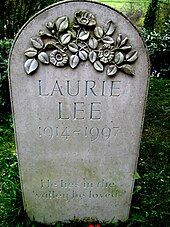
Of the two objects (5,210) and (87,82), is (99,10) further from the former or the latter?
(5,210)

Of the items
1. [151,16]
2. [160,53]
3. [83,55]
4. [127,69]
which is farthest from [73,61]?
[151,16]

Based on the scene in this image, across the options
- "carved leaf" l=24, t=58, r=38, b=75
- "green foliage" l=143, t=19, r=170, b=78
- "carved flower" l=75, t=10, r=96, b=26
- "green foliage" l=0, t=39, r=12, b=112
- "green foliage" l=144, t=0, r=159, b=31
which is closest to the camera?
"carved flower" l=75, t=10, r=96, b=26

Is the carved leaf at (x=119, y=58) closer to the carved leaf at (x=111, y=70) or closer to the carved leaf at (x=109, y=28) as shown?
the carved leaf at (x=111, y=70)

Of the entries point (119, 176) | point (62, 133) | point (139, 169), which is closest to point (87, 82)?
point (62, 133)

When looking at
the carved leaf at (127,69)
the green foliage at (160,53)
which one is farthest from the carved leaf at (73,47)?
the green foliage at (160,53)

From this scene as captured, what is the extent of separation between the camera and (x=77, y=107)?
2.18 meters

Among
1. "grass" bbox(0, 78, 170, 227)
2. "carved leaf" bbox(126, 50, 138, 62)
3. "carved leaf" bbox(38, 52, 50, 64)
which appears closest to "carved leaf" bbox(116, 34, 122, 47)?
"carved leaf" bbox(126, 50, 138, 62)

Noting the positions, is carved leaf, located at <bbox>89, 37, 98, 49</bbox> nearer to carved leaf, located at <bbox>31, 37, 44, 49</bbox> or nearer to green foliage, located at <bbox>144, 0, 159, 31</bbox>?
carved leaf, located at <bbox>31, 37, 44, 49</bbox>

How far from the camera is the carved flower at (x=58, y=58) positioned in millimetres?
1957

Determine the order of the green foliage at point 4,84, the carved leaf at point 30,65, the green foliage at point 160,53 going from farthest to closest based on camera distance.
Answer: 1. the green foliage at point 160,53
2. the green foliage at point 4,84
3. the carved leaf at point 30,65

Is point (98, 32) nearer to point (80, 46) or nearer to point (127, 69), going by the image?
point (80, 46)

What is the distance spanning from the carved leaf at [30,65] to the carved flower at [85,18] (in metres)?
0.42

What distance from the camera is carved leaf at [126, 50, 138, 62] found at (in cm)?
198

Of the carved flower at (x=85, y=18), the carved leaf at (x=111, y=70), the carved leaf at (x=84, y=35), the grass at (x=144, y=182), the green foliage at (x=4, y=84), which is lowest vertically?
the grass at (x=144, y=182)
